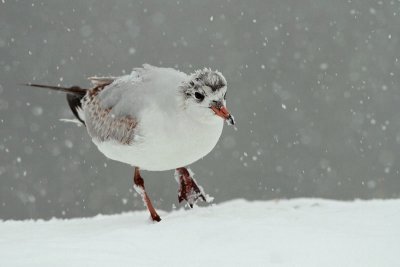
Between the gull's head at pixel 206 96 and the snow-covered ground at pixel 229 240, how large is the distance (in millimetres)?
863

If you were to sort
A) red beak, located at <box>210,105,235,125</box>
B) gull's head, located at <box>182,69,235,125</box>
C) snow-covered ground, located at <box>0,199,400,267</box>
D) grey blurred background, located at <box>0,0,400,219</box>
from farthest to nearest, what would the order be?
1. grey blurred background, located at <box>0,0,400,219</box>
2. gull's head, located at <box>182,69,235,125</box>
3. red beak, located at <box>210,105,235,125</box>
4. snow-covered ground, located at <box>0,199,400,267</box>

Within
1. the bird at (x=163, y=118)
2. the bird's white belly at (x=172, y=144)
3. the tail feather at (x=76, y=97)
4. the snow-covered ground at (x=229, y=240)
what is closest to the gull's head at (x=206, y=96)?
the bird at (x=163, y=118)

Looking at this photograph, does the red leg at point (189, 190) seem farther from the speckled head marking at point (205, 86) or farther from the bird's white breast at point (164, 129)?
the speckled head marking at point (205, 86)

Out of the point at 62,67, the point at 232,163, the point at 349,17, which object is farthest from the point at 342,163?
the point at 62,67

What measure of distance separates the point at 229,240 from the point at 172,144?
1.50 meters

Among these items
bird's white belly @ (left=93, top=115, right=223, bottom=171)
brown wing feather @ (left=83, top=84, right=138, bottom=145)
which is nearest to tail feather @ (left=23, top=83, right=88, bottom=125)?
brown wing feather @ (left=83, top=84, right=138, bottom=145)

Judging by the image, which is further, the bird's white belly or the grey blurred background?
the grey blurred background

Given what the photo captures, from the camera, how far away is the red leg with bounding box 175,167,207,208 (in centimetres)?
805

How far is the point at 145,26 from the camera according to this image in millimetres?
27750

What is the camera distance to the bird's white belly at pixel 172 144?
696 cm

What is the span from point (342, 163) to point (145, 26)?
8.23 meters

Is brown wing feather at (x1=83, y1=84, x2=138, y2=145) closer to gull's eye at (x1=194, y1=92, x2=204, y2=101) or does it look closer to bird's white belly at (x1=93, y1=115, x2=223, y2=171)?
bird's white belly at (x1=93, y1=115, x2=223, y2=171)

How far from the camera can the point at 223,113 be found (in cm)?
675

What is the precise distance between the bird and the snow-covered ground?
0.58 meters
